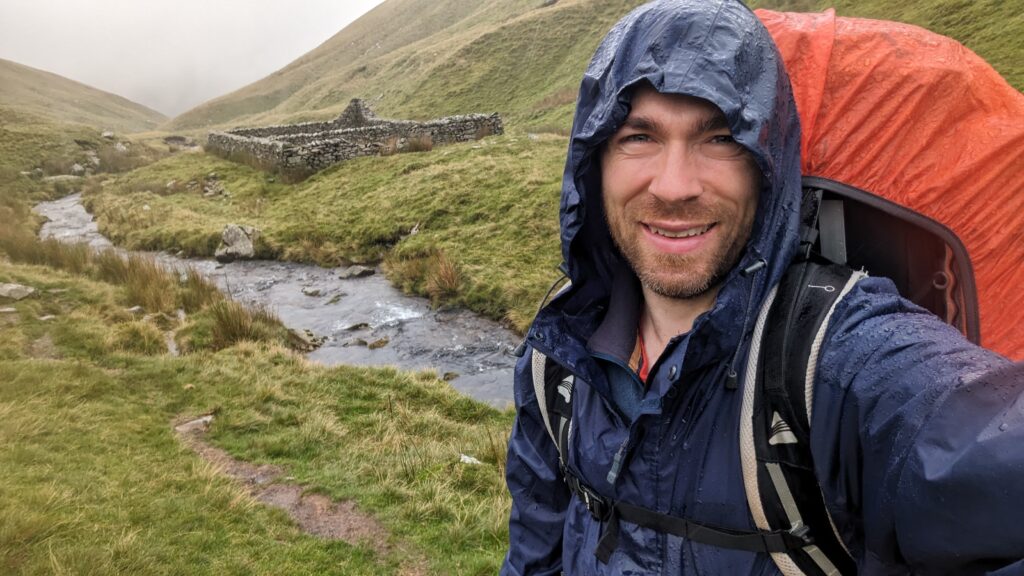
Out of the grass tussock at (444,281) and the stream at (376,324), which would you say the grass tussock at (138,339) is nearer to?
the stream at (376,324)

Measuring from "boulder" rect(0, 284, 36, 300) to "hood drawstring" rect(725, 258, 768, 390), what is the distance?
1271cm

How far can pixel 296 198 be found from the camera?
63.4ft

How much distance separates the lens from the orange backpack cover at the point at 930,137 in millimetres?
1566

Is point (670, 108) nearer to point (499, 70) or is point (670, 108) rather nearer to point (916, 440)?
point (916, 440)

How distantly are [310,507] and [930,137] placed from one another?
17.9 ft

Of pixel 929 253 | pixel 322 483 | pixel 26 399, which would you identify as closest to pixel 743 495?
pixel 929 253

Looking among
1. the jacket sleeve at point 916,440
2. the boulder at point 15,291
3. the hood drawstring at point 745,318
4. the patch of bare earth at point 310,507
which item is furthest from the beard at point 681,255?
the boulder at point 15,291

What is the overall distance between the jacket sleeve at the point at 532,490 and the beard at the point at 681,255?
0.67 metres

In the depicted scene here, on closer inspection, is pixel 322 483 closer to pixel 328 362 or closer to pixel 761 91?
pixel 328 362

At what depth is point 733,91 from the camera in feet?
5.34

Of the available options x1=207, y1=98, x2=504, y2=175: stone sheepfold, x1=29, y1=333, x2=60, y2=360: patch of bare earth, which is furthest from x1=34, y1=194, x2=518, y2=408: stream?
x1=207, y1=98, x2=504, y2=175: stone sheepfold

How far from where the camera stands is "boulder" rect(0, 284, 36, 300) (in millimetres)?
9938

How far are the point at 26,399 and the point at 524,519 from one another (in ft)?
21.8

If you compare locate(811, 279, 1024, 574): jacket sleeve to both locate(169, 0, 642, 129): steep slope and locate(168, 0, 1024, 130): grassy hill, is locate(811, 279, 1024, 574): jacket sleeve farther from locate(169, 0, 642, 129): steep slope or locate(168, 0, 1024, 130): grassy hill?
locate(169, 0, 642, 129): steep slope
